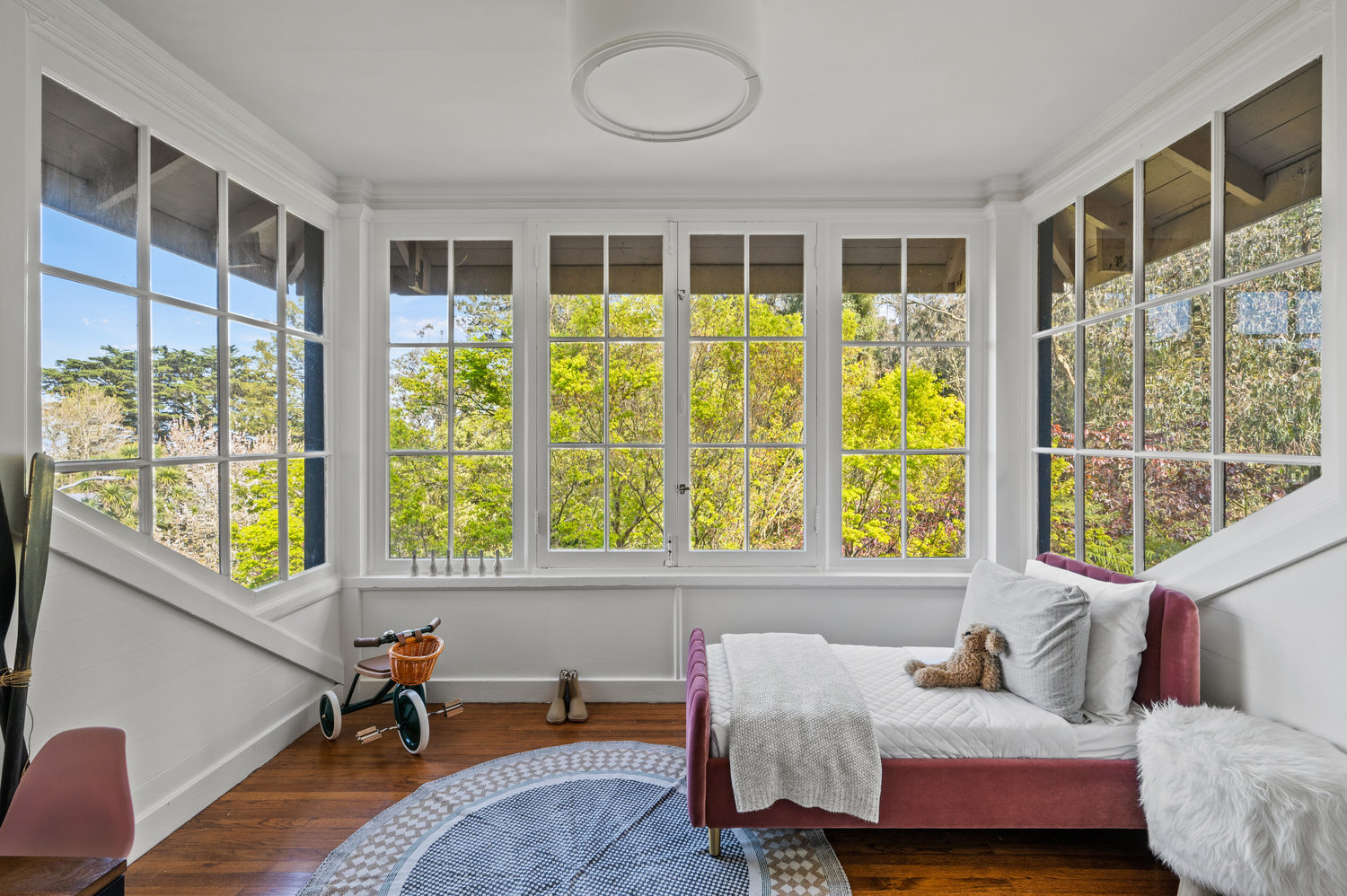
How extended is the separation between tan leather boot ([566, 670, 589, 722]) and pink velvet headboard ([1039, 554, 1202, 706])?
2211 millimetres

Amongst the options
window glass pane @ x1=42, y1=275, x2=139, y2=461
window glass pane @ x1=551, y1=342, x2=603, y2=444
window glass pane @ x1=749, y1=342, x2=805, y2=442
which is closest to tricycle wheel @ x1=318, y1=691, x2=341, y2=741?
window glass pane @ x1=42, y1=275, x2=139, y2=461

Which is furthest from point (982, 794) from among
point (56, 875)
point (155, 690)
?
point (155, 690)

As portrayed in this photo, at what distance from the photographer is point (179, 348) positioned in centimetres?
226

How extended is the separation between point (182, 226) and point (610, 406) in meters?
1.86

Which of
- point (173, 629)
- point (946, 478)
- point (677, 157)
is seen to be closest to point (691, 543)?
point (946, 478)

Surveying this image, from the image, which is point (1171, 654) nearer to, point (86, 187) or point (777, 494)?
point (777, 494)

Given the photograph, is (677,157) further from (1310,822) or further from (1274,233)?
(1310,822)

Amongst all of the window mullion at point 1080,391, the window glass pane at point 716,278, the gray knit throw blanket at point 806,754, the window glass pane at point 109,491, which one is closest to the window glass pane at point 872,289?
the window glass pane at point 716,278

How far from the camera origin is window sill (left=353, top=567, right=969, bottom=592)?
3119mm

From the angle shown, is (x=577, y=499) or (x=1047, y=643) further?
(x=577, y=499)

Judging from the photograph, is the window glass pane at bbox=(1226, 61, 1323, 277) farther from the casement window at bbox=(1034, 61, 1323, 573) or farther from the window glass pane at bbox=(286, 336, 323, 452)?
the window glass pane at bbox=(286, 336, 323, 452)

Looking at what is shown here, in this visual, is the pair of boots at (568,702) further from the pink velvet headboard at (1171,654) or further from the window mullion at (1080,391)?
the window mullion at (1080,391)

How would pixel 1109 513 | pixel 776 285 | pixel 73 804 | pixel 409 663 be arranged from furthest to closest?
pixel 776 285 < pixel 409 663 < pixel 1109 513 < pixel 73 804

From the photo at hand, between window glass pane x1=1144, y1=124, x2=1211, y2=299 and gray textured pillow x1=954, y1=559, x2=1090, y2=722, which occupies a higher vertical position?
window glass pane x1=1144, y1=124, x2=1211, y2=299
